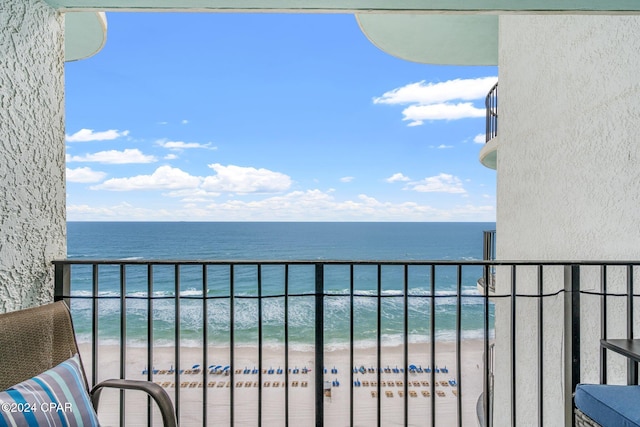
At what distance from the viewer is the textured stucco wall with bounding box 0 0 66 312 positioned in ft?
4.68

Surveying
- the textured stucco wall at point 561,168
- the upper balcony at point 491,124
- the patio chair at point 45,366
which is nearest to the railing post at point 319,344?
the patio chair at point 45,366

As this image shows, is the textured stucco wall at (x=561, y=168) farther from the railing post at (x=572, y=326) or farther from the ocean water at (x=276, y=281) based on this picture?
the ocean water at (x=276, y=281)

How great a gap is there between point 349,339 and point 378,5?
196 centimetres

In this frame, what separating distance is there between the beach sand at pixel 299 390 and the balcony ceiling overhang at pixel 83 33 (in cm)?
422

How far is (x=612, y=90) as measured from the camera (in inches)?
88.7

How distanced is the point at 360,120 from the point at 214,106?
9417mm

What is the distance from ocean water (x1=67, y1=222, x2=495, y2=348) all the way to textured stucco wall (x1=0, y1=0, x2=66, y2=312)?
59 cm

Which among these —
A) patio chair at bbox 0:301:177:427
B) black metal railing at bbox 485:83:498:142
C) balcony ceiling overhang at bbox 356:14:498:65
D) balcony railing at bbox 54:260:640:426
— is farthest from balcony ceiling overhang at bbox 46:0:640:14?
black metal railing at bbox 485:83:498:142

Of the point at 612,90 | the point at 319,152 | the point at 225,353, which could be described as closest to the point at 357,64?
the point at 319,152

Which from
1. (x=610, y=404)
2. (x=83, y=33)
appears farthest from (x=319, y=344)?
(x=83, y=33)

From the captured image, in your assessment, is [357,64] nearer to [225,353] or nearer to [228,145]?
[228,145]

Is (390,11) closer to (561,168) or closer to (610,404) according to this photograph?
(610,404)

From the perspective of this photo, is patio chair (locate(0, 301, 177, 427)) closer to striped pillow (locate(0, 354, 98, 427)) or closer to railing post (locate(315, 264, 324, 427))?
striped pillow (locate(0, 354, 98, 427))

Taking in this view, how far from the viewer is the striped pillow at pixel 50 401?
1018 millimetres
